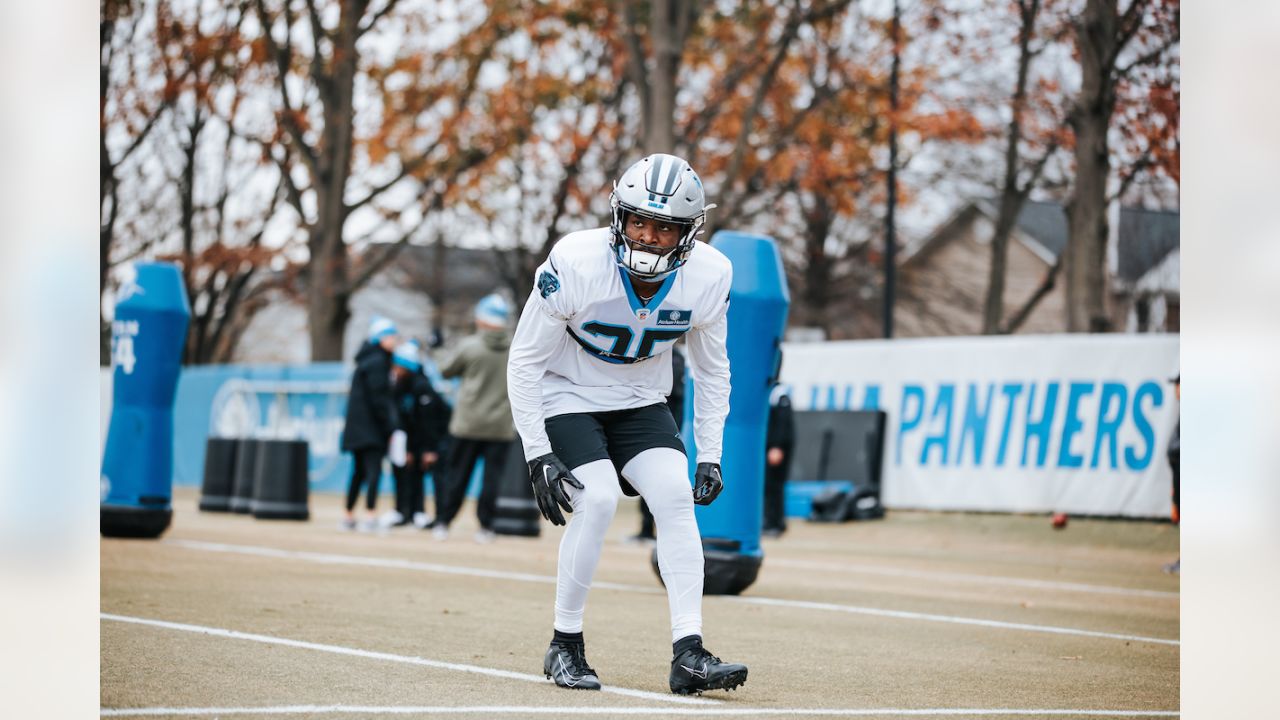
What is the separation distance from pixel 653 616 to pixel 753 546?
50.6 inches

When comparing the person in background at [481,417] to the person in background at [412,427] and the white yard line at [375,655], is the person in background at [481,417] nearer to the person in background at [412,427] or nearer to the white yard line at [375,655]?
the person in background at [412,427]

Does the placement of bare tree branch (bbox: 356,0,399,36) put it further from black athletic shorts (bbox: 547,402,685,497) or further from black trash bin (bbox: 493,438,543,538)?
black athletic shorts (bbox: 547,402,685,497)

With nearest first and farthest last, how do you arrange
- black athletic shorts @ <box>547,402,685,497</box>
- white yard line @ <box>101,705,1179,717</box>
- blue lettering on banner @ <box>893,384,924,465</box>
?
white yard line @ <box>101,705,1179,717</box> < black athletic shorts @ <box>547,402,685,497</box> < blue lettering on banner @ <box>893,384,924,465</box>

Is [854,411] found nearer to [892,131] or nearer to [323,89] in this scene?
[892,131]

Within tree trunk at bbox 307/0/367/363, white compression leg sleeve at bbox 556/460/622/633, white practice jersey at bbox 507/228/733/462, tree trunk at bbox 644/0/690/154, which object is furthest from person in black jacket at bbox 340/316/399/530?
tree trunk at bbox 307/0/367/363

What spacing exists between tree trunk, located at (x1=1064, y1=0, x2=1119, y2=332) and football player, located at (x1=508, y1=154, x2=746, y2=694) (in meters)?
13.5

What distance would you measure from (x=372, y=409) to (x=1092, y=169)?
30.5ft

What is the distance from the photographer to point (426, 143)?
104ft

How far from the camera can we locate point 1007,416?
19.2 metres

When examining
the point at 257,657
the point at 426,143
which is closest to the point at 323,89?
the point at 426,143

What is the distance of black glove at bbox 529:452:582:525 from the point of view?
6297 mm

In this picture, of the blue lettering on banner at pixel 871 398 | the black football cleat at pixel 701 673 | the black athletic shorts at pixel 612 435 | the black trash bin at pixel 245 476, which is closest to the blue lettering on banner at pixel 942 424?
the blue lettering on banner at pixel 871 398

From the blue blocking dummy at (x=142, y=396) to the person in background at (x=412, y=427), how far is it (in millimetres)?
3168

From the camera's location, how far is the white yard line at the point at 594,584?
9469 mm
